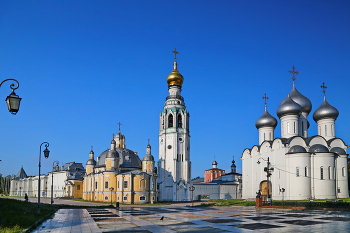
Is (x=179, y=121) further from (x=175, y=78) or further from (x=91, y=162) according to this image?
(x=91, y=162)

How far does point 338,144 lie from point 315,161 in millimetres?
6081

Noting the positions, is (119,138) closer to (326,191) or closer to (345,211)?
(326,191)

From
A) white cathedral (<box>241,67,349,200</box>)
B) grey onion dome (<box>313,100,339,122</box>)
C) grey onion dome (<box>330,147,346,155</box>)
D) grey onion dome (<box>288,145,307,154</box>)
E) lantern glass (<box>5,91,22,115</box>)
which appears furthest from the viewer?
→ grey onion dome (<box>313,100,339,122</box>)

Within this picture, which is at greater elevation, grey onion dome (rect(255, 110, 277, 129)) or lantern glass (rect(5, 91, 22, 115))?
grey onion dome (rect(255, 110, 277, 129))

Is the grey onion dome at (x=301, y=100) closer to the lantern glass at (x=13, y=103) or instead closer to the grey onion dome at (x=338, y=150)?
the grey onion dome at (x=338, y=150)

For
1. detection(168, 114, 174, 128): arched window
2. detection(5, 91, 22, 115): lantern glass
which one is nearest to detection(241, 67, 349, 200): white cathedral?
detection(168, 114, 174, 128): arched window

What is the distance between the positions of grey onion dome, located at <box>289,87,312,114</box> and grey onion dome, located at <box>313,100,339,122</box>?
131 centimetres

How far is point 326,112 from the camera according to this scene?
49.9 m

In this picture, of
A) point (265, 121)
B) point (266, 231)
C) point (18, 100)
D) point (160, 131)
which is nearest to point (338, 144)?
point (265, 121)

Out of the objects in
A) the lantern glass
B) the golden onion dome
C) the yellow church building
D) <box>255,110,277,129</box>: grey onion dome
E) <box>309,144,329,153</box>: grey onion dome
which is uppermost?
the golden onion dome

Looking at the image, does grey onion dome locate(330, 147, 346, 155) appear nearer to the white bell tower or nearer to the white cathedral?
the white cathedral

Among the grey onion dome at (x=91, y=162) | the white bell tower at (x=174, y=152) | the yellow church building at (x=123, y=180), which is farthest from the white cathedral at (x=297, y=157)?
the grey onion dome at (x=91, y=162)

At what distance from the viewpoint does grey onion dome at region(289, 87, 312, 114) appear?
51.9 meters

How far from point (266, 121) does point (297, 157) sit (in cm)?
1041
